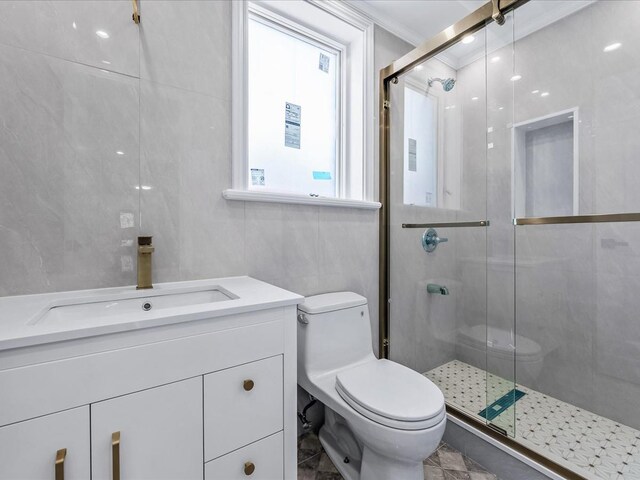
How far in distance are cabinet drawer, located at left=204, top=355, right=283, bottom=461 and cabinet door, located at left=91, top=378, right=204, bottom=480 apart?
1.3 inches

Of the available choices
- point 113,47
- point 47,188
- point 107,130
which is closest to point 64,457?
point 47,188

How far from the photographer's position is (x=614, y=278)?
1.59m

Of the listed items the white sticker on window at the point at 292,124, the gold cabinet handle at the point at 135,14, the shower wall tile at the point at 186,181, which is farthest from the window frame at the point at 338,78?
the gold cabinet handle at the point at 135,14

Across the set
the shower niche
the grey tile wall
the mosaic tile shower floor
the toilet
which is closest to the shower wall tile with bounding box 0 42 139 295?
the grey tile wall

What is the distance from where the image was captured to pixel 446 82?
6.12ft

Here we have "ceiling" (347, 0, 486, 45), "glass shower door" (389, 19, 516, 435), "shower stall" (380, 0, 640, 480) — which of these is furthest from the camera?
"ceiling" (347, 0, 486, 45)

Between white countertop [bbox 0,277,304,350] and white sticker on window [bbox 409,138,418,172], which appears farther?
white sticker on window [bbox 409,138,418,172]

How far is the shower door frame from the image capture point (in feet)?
4.61

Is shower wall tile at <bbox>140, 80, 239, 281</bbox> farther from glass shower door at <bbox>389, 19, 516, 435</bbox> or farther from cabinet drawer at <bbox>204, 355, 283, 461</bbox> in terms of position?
glass shower door at <bbox>389, 19, 516, 435</bbox>

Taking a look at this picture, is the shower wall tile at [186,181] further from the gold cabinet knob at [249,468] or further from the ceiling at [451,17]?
the ceiling at [451,17]

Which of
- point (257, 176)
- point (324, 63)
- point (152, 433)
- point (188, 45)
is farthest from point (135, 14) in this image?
point (152, 433)

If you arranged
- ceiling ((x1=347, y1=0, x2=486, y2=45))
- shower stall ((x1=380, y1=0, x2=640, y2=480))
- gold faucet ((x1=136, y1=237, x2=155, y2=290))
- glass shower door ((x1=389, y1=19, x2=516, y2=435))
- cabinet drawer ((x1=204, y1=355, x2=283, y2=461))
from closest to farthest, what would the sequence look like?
1. cabinet drawer ((x1=204, y1=355, x2=283, y2=461))
2. gold faucet ((x1=136, y1=237, x2=155, y2=290))
3. shower stall ((x1=380, y1=0, x2=640, y2=480))
4. glass shower door ((x1=389, y1=19, x2=516, y2=435))
5. ceiling ((x1=347, y1=0, x2=486, y2=45))

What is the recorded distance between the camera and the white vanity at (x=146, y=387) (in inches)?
25.5

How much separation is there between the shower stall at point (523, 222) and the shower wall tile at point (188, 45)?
1.04m
